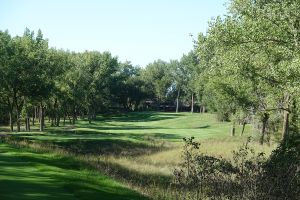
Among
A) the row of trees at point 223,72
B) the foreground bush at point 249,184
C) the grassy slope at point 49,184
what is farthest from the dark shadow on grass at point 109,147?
the foreground bush at point 249,184

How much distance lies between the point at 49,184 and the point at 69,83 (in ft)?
244

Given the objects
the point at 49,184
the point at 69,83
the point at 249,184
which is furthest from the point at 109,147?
the point at 69,83

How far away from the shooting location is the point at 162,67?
162m

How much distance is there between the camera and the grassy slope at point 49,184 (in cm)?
1097

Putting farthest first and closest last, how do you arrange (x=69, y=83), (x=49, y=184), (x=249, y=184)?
1. (x=69, y=83)
2. (x=49, y=184)
3. (x=249, y=184)

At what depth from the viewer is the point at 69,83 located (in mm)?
85250

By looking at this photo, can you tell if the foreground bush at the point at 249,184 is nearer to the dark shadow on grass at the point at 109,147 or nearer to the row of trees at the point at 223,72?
the row of trees at the point at 223,72

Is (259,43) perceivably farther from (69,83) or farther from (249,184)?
(69,83)

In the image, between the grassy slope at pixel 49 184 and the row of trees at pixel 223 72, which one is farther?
the row of trees at pixel 223 72

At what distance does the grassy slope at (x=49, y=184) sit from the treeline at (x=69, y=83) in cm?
3967

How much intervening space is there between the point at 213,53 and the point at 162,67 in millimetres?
132708

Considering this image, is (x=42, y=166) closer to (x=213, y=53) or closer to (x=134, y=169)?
(x=134, y=169)

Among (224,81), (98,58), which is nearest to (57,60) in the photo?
(224,81)

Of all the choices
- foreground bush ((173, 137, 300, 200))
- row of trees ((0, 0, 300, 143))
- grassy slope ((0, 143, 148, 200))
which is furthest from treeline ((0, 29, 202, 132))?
foreground bush ((173, 137, 300, 200))
